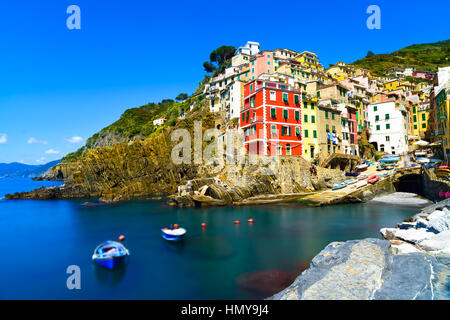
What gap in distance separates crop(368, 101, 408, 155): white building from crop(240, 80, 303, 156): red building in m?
25.3

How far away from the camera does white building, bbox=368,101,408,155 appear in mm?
57812

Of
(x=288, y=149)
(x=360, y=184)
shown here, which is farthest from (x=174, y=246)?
(x=360, y=184)

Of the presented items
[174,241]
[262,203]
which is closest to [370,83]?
[262,203]

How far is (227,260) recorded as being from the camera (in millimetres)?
18516

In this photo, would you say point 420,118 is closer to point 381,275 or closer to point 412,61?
point 381,275

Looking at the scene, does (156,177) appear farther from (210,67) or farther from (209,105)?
(210,67)

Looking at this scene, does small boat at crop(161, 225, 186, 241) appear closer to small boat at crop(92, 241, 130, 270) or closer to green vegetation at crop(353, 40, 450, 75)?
small boat at crop(92, 241, 130, 270)

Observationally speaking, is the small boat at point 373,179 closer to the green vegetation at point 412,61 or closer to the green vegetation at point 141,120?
the green vegetation at point 141,120

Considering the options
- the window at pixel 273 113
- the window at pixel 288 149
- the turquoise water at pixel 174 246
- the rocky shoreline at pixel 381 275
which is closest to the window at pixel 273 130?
the window at pixel 273 113

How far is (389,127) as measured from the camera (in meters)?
59.3

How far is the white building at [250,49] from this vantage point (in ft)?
311

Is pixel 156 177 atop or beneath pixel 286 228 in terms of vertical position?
atop

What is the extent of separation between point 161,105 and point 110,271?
6107 inches

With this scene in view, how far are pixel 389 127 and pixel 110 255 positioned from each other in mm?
64661
